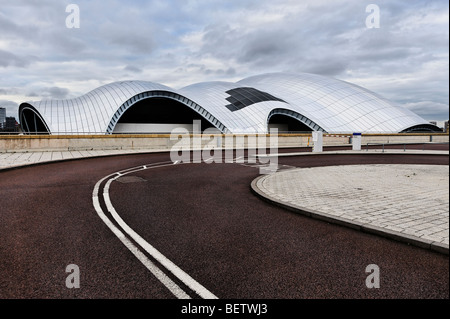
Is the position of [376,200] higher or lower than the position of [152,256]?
higher

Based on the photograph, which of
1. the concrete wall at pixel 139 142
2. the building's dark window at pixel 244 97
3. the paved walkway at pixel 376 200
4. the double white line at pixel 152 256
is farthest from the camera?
the building's dark window at pixel 244 97

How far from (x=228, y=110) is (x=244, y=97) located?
634 centimetres

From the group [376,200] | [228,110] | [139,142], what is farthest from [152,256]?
[228,110]

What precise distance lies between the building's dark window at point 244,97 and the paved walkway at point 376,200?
4087 cm

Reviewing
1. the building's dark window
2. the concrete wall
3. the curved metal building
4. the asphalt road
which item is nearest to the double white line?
the asphalt road

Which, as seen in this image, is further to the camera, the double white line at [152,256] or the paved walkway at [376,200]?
the paved walkway at [376,200]

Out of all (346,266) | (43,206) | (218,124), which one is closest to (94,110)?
(218,124)

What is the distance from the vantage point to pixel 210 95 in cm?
5606

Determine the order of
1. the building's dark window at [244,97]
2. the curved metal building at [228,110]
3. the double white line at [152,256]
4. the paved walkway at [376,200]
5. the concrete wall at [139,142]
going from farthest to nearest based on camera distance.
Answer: the building's dark window at [244,97] → the curved metal building at [228,110] → the concrete wall at [139,142] → the paved walkway at [376,200] → the double white line at [152,256]

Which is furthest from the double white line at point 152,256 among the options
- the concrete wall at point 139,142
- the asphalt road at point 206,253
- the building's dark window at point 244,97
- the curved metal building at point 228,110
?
the building's dark window at point 244,97

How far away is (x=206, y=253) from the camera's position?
4.30m

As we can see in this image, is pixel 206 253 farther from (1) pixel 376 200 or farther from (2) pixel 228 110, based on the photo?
(2) pixel 228 110

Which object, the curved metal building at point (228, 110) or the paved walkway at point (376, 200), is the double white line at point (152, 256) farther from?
the curved metal building at point (228, 110)

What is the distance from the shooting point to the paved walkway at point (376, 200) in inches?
193
